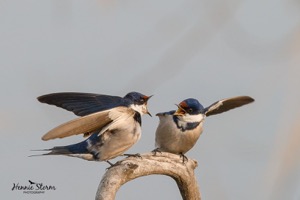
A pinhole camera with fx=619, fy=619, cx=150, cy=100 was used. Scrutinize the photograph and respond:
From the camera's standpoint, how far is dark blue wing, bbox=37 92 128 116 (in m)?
2.66

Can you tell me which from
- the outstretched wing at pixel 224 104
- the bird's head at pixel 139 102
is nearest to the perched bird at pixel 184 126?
the outstretched wing at pixel 224 104

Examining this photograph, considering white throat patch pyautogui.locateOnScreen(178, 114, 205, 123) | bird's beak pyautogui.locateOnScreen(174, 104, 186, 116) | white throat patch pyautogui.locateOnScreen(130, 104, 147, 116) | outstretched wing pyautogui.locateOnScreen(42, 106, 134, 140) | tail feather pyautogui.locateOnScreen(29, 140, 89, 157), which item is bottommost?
tail feather pyautogui.locateOnScreen(29, 140, 89, 157)

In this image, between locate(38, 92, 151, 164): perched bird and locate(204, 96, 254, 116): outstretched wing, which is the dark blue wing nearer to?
locate(38, 92, 151, 164): perched bird

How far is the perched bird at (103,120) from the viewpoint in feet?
8.34

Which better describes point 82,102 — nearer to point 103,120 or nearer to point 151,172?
point 103,120

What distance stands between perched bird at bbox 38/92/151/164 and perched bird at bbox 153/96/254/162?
2.48ft

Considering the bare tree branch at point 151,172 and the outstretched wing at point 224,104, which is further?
the outstretched wing at point 224,104

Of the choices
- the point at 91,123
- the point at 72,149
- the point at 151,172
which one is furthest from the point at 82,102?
the point at 151,172

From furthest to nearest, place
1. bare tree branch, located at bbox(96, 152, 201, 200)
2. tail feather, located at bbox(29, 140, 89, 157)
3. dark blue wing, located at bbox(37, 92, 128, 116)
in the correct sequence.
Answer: tail feather, located at bbox(29, 140, 89, 157)
dark blue wing, located at bbox(37, 92, 128, 116)
bare tree branch, located at bbox(96, 152, 201, 200)

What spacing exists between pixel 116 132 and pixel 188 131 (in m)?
1.13

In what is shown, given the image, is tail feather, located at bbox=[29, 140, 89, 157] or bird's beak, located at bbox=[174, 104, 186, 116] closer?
tail feather, located at bbox=[29, 140, 89, 157]

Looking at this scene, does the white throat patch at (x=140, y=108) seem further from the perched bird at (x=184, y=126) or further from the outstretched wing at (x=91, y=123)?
the perched bird at (x=184, y=126)

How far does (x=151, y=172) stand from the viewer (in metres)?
2.43

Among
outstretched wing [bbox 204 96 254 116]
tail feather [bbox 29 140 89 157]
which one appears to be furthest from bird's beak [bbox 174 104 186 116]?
tail feather [bbox 29 140 89 157]
